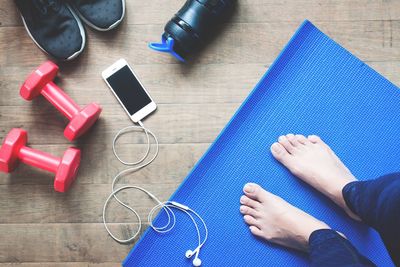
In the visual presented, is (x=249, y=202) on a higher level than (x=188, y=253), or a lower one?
higher

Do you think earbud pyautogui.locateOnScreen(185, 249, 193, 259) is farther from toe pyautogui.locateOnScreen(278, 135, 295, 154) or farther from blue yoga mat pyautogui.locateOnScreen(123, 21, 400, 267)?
toe pyautogui.locateOnScreen(278, 135, 295, 154)

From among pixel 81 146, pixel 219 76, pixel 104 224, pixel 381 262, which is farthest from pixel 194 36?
pixel 381 262

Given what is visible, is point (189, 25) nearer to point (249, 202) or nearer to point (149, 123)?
point (149, 123)

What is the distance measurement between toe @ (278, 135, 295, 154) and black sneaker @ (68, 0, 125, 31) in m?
0.50

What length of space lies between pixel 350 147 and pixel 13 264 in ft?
2.90

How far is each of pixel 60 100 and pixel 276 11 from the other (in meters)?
0.58

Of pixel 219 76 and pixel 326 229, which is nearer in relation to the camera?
pixel 326 229

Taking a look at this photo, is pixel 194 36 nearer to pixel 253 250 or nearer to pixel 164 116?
pixel 164 116

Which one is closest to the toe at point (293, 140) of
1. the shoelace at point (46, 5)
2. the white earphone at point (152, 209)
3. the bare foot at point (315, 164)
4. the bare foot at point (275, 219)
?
the bare foot at point (315, 164)

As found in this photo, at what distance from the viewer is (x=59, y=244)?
98cm

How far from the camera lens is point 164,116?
993 mm

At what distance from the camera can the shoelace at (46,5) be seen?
99 cm

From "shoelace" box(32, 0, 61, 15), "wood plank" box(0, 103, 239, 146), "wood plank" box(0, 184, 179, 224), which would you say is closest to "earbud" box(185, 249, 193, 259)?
"wood plank" box(0, 184, 179, 224)

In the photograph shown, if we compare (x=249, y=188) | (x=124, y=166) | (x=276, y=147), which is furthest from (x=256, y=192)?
(x=124, y=166)
